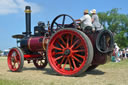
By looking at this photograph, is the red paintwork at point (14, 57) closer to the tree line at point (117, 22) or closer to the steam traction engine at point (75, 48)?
the steam traction engine at point (75, 48)

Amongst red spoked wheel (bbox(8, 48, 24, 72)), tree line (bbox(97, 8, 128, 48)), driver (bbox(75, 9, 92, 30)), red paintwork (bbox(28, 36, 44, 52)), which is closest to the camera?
driver (bbox(75, 9, 92, 30))

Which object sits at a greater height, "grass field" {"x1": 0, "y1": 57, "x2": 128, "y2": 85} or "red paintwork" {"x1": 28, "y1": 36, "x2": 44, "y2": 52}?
"red paintwork" {"x1": 28, "y1": 36, "x2": 44, "y2": 52}

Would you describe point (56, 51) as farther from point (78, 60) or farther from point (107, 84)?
point (107, 84)

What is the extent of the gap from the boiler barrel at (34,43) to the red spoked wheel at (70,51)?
0.91 meters

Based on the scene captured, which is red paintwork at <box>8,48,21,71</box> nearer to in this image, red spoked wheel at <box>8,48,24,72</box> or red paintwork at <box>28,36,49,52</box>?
red spoked wheel at <box>8,48,24,72</box>

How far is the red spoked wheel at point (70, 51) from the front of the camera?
16.9ft

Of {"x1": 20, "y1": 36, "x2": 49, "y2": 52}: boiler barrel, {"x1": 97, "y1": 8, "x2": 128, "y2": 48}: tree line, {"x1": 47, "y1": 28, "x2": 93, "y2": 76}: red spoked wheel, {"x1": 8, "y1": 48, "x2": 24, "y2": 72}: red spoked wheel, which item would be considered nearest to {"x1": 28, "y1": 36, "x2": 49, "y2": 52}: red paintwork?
{"x1": 20, "y1": 36, "x2": 49, "y2": 52}: boiler barrel

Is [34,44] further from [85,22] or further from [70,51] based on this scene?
[85,22]

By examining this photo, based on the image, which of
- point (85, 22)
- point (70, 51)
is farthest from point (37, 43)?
point (85, 22)

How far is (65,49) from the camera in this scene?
5629 millimetres

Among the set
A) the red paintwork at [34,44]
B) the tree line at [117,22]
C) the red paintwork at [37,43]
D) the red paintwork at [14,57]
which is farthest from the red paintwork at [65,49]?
the tree line at [117,22]

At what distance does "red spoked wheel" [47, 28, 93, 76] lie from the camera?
5145 millimetres

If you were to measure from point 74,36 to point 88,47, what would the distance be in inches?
31.2

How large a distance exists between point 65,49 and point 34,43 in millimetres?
2019
